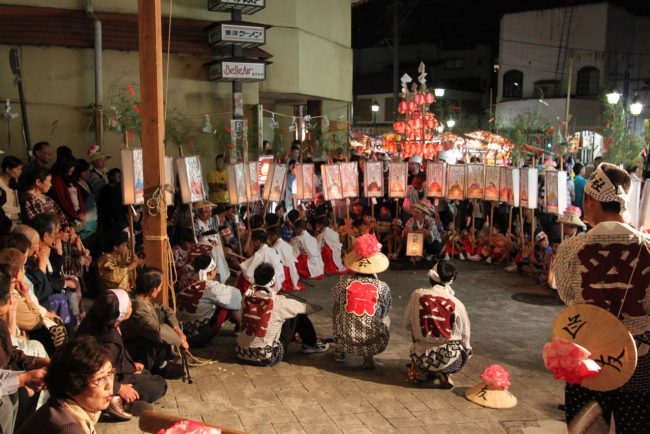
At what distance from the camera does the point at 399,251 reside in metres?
13.5

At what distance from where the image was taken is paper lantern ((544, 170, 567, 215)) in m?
11.0

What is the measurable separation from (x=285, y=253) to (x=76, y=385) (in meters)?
7.47

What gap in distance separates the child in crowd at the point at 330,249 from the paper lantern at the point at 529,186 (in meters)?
3.60

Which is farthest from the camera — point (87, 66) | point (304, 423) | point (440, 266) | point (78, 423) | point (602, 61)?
point (602, 61)

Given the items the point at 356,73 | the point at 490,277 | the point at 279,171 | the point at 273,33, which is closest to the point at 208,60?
the point at 273,33

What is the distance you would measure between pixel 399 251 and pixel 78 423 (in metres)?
10.9

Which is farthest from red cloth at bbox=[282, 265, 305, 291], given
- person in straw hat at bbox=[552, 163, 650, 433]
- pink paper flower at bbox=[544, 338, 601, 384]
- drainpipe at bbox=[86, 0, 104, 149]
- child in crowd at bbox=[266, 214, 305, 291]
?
pink paper flower at bbox=[544, 338, 601, 384]

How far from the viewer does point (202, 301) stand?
755 cm

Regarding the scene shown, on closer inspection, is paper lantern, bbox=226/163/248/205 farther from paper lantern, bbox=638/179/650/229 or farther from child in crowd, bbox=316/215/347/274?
paper lantern, bbox=638/179/650/229

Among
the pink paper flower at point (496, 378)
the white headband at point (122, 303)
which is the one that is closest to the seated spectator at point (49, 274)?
the white headband at point (122, 303)

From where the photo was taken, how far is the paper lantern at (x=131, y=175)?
775 cm

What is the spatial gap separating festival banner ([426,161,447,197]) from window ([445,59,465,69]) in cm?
3331

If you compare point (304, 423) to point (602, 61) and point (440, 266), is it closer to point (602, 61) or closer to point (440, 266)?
point (440, 266)

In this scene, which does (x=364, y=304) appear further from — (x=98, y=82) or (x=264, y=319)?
(x=98, y=82)
